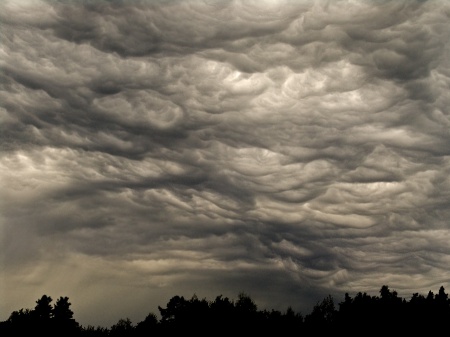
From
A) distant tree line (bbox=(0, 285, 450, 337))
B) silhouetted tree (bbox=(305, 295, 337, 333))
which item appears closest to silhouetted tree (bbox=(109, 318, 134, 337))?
distant tree line (bbox=(0, 285, 450, 337))

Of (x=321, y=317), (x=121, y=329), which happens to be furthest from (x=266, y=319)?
(x=121, y=329)

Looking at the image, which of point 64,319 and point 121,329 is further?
point 121,329

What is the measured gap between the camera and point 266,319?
134 m

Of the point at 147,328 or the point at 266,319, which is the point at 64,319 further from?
the point at 266,319

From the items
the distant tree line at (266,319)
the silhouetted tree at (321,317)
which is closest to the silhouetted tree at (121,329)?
the distant tree line at (266,319)

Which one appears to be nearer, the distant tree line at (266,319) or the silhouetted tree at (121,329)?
the distant tree line at (266,319)

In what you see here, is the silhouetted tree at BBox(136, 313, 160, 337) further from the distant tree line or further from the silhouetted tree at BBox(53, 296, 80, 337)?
the silhouetted tree at BBox(53, 296, 80, 337)

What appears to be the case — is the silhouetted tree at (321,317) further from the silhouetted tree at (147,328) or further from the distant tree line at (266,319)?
the silhouetted tree at (147,328)

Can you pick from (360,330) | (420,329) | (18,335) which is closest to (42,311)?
(18,335)

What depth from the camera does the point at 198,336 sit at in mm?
123625

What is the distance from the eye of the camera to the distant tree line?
319ft

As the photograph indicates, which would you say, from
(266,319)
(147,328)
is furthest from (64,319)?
(266,319)

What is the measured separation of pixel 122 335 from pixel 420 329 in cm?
9872

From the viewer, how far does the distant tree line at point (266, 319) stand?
319 ft
